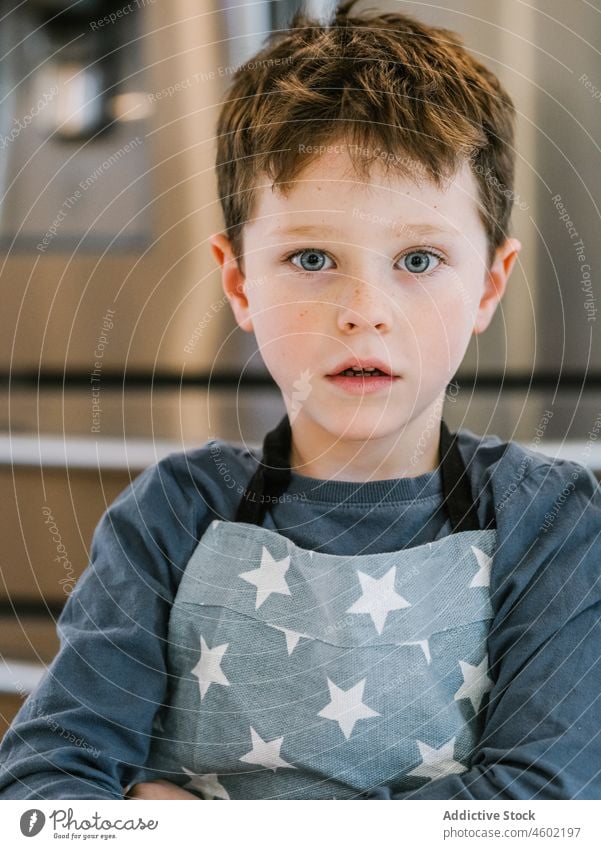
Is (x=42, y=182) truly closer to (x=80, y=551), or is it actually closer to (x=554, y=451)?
(x=80, y=551)

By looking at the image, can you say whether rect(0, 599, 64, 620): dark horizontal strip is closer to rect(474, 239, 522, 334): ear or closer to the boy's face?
the boy's face

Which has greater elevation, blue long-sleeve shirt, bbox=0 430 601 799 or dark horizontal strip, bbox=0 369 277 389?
dark horizontal strip, bbox=0 369 277 389

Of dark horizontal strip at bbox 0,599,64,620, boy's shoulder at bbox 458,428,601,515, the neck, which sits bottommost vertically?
dark horizontal strip at bbox 0,599,64,620

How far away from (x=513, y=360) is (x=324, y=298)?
0.40 ft

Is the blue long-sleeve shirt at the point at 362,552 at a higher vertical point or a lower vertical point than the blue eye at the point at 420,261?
lower

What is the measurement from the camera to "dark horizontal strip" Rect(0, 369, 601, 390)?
0.56 m

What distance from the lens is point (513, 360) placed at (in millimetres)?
566

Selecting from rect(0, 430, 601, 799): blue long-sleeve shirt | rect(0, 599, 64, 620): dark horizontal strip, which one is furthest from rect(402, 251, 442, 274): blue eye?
rect(0, 599, 64, 620): dark horizontal strip

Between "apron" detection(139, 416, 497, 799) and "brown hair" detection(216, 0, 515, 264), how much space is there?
177 millimetres

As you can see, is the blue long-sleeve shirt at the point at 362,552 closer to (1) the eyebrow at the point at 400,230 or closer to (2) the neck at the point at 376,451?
(2) the neck at the point at 376,451

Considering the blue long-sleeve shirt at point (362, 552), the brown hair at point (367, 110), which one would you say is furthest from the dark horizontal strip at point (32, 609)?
the brown hair at point (367, 110)

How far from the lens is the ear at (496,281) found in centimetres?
55

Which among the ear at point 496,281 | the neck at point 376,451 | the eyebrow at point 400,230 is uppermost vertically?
the eyebrow at point 400,230
